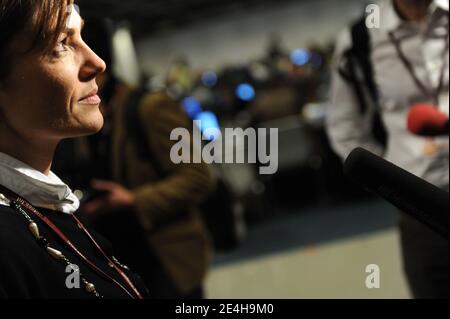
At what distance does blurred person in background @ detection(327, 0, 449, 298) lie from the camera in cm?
171

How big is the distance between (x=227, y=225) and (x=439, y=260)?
4.95ft

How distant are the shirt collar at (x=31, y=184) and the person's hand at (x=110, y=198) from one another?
1015 mm

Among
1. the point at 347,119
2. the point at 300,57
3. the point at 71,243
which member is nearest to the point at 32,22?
the point at 71,243

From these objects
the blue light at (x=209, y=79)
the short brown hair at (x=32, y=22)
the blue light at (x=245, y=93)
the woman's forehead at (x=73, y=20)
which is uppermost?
the blue light at (x=209, y=79)

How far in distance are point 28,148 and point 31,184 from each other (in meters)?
0.06

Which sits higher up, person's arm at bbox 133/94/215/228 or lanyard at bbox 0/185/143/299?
person's arm at bbox 133/94/215/228

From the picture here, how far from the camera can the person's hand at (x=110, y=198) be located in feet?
6.45

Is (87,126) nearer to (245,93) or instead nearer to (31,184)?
(31,184)

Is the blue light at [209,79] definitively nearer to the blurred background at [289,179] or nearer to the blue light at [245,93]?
the blurred background at [289,179]

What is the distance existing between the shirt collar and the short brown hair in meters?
0.13

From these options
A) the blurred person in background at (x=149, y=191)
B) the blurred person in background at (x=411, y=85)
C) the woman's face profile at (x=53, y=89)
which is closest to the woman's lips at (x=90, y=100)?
the woman's face profile at (x=53, y=89)

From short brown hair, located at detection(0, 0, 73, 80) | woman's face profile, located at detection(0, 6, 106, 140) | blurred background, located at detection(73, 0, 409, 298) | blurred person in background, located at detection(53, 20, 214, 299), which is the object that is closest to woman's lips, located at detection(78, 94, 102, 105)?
woman's face profile, located at detection(0, 6, 106, 140)

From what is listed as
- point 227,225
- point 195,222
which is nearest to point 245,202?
point 227,225

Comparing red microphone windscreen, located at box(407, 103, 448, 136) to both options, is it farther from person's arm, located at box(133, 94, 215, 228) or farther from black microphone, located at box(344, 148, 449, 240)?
person's arm, located at box(133, 94, 215, 228)
